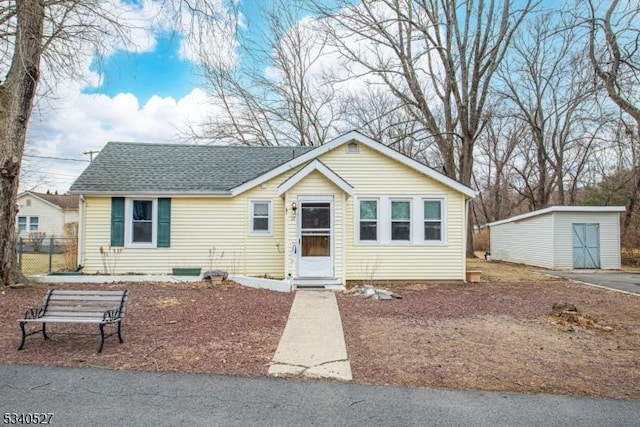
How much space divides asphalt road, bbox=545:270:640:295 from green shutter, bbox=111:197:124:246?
15653 mm

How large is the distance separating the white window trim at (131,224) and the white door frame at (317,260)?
4.78 m

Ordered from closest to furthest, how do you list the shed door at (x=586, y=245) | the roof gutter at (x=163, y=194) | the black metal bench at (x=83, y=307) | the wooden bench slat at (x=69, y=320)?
1. the wooden bench slat at (x=69, y=320)
2. the black metal bench at (x=83, y=307)
3. the roof gutter at (x=163, y=194)
4. the shed door at (x=586, y=245)

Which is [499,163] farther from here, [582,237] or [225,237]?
[225,237]

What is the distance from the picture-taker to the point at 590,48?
28.8ft

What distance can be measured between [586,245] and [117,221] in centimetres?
1952

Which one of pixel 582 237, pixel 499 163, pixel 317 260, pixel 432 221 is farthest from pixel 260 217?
pixel 499 163

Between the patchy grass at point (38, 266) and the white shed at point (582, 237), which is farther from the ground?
the white shed at point (582, 237)

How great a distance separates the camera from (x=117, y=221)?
12.8 meters

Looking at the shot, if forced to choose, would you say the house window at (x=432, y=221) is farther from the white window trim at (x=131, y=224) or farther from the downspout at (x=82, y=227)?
the downspout at (x=82, y=227)

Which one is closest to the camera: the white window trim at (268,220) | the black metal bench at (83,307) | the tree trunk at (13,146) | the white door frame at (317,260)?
the black metal bench at (83,307)

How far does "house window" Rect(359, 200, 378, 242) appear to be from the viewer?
12.9 metres

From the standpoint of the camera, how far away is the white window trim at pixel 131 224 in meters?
12.8

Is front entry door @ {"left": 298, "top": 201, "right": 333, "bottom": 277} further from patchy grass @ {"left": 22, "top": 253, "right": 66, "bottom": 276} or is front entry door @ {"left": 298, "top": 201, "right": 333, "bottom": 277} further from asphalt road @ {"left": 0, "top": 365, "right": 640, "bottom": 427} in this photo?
patchy grass @ {"left": 22, "top": 253, "right": 66, "bottom": 276}

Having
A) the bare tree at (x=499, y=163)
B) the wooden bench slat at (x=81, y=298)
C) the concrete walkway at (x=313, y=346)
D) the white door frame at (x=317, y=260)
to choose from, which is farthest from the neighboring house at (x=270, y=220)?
the bare tree at (x=499, y=163)
